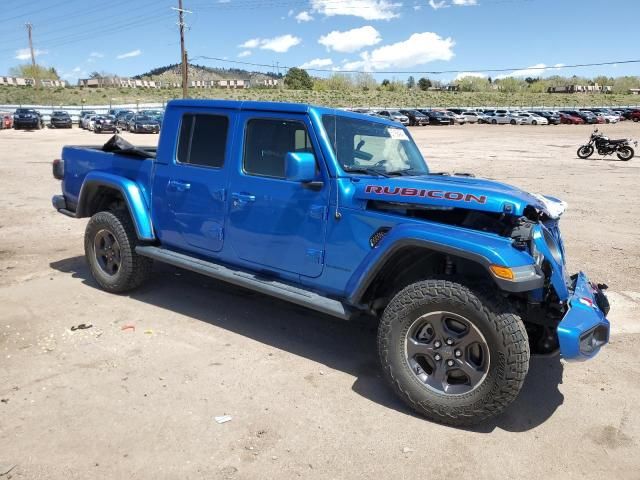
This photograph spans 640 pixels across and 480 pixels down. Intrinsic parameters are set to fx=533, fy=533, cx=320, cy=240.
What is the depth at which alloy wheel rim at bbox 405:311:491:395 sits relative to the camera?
126 inches

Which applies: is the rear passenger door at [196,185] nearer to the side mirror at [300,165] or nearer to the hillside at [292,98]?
the side mirror at [300,165]

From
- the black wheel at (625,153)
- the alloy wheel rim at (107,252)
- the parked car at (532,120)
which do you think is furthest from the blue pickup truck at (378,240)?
the parked car at (532,120)

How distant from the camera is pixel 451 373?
3.34 m

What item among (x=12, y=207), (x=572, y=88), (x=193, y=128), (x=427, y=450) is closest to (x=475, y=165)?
(x=12, y=207)

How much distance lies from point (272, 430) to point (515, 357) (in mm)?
1482

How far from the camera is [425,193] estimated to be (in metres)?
3.40

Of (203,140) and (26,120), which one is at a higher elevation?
(203,140)

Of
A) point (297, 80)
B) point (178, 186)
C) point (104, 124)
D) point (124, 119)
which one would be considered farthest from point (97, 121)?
point (297, 80)

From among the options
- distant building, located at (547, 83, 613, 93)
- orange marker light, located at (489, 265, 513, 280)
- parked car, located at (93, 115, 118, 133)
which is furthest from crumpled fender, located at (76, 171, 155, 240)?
distant building, located at (547, 83, 613, 93)

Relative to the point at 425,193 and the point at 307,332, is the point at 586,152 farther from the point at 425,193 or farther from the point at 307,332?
the point at 425,193

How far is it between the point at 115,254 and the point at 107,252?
0.13 meters

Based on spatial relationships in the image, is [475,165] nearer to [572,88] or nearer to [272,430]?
[272,430]

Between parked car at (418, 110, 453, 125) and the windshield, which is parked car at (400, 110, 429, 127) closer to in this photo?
parked car at (418, 110, 453, 125)

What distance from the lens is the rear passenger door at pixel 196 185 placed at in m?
4.39
